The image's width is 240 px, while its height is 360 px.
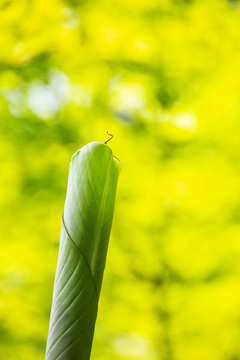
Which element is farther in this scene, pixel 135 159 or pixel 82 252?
pixel 135 159

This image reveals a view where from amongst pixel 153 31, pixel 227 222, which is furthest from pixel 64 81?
pixel 227 222

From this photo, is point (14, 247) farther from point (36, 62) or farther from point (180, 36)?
point (180, 36)

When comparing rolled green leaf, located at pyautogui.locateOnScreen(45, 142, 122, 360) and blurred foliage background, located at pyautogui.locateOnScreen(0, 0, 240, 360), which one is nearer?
rolled green leaf, located at pyautogui.locateOnScreen(45, 142, 122, 360)

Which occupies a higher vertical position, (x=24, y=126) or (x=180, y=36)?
(x=180, y=36)

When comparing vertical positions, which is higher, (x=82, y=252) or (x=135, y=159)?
(x=135, y=159)

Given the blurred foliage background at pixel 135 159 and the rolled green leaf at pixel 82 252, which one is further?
the blurred foliage background at pixel 135 159
